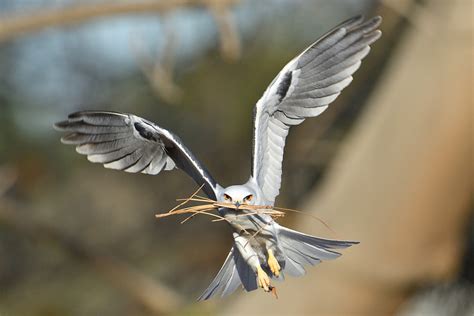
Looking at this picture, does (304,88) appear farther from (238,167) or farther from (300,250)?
(238,167)

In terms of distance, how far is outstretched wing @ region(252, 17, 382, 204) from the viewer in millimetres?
429

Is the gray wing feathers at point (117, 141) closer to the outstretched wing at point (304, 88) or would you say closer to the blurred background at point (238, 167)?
the outstretched wing at point (304, 88)

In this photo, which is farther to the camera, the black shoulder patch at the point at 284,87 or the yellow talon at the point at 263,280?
the black shoulder patch at the point at 284,87

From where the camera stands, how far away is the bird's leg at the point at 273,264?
381mm

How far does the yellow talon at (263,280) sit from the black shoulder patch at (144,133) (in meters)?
0.12

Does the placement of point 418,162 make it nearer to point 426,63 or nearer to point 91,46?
point 426,63

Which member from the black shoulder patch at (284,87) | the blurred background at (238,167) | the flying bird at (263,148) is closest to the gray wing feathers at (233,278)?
the flying bird at (263,148)

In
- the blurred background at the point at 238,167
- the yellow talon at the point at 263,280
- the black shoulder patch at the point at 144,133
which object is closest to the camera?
the yellow talon at the point at 263,280

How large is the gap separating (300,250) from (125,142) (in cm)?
13

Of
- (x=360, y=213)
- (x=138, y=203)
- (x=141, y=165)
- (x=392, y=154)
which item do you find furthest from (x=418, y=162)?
(x=141, y=165)

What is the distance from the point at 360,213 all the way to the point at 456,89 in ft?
1.76

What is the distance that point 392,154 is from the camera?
108 inches

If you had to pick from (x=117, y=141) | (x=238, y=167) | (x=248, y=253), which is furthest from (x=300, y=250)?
(x=238, y=167)

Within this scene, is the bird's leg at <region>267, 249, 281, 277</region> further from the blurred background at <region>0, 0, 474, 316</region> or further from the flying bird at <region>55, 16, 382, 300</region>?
the blurred background at <region>0, 0, 474, 316</region>
